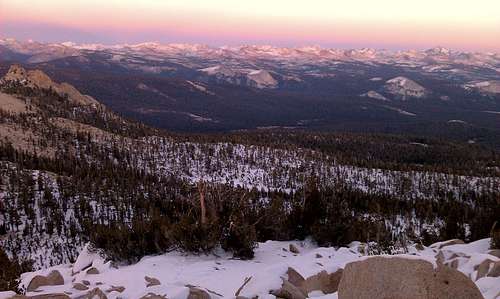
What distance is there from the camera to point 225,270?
25125mm

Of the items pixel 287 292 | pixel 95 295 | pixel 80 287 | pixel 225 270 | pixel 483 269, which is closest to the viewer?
pixel 287 292

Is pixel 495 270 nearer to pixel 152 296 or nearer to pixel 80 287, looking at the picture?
pixel 152 296

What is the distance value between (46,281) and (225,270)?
9.46 m

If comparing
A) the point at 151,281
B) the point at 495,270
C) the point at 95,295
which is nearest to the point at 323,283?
the point at 495,270

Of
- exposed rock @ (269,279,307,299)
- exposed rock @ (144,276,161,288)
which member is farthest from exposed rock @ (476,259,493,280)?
exposed rock @ (144,276,161,288)

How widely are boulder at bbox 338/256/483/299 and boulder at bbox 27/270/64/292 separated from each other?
55.8 ft

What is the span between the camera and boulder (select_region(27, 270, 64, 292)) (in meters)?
24.2

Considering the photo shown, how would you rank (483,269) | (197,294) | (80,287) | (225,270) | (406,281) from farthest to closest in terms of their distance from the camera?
(225,270) → (80,287) → (483,269) → (197,294) → (406,281)

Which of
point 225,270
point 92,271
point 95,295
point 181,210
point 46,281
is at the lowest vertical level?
point 181,210

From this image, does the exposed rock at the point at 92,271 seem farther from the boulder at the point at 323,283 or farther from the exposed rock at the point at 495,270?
the exposed rock at the point at 495,270

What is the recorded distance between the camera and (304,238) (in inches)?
1362

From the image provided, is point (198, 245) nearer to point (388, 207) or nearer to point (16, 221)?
point (16, 221)

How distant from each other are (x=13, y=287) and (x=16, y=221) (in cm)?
9630

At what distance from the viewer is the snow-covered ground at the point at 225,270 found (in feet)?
62.6
